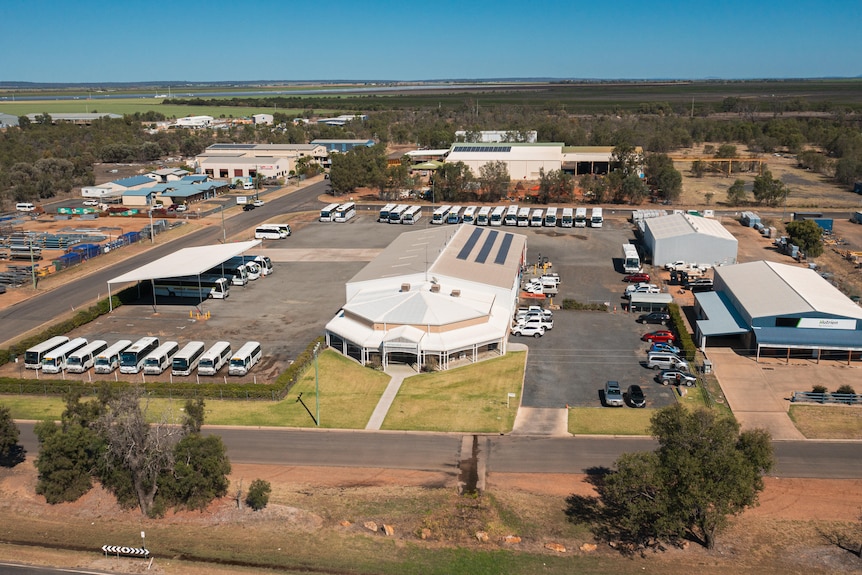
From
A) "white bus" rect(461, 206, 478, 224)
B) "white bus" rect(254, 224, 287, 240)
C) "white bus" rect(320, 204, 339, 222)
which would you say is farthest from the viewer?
"white bus" rect(320, 204, 339, 222)

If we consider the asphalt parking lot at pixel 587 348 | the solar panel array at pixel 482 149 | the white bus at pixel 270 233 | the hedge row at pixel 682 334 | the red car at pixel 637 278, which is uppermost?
the solar panel array at pixel 482 149

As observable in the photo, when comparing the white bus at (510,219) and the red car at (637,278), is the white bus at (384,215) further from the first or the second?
the red car at (637,278)

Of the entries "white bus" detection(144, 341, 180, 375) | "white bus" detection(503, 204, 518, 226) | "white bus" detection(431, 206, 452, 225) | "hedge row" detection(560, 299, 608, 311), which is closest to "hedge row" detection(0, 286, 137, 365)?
"white bus" detection(144, 341, 180, 375)

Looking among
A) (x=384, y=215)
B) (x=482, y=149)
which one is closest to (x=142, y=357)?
(x=384, y=215)

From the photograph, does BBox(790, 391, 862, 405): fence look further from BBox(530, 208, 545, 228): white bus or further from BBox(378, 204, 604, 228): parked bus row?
BBox(530, 208, 545, 228): white bus

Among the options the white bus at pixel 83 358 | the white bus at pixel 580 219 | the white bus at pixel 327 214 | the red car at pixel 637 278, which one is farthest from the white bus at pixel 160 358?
the white bus at pixel 580 219

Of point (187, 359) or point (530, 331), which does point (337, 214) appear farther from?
point (187, 359)

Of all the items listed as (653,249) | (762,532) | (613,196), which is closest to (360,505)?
(762,532)

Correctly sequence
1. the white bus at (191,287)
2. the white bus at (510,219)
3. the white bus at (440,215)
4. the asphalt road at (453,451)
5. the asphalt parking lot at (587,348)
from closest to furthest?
1. the asphalt road at (453,451)
2. the asphalt parking lot at (587,348)
3. the white bus at (191,287)
4. the white bus at (510,219)
5. the white bus at (440,215)
